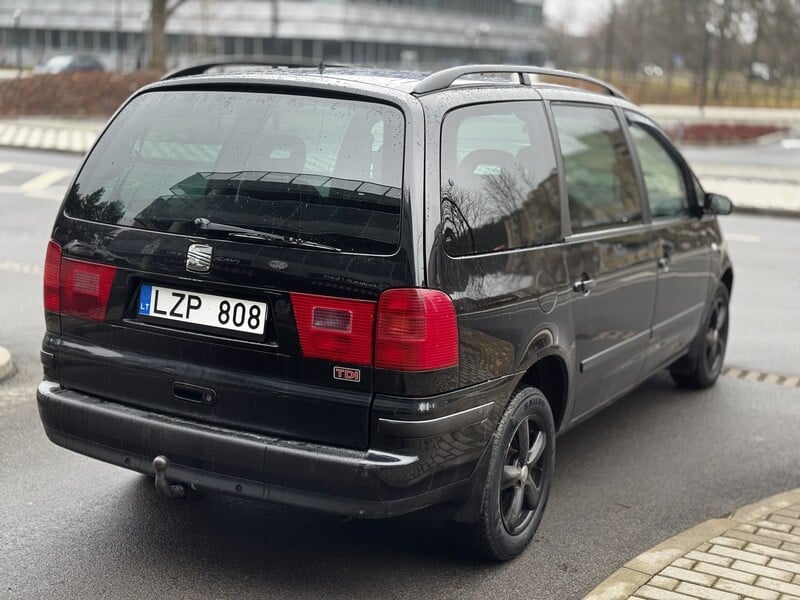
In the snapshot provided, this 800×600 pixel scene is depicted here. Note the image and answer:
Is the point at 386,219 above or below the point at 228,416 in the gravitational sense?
above

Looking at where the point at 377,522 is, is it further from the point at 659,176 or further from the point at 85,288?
the point at 659,176

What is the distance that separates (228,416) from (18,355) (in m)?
4.00

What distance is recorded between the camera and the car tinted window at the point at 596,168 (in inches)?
205

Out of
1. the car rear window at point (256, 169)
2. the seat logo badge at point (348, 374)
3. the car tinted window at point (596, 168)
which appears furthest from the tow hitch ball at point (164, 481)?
the car tinted window at point (596, 168)

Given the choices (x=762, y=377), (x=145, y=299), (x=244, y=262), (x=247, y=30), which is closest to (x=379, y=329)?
(x=244, y=262)

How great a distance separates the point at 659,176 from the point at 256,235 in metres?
3.33

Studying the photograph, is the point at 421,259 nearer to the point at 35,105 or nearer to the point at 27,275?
the point at 27,275

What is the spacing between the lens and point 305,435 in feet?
12.8

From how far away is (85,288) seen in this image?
4320 mm

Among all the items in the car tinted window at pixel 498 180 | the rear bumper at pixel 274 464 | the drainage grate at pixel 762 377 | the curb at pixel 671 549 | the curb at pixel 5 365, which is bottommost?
the drainage grate at pixel 762 377

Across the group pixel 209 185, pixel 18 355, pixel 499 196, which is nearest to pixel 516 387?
pixel 499 196

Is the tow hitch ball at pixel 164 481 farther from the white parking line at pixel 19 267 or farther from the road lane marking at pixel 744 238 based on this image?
the road lane marking at pixel 744 238

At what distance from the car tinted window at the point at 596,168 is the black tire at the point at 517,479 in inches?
36.9

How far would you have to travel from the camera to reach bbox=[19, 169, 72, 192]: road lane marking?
17.0 m
